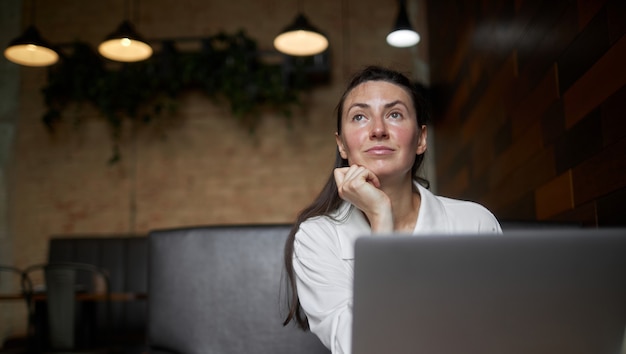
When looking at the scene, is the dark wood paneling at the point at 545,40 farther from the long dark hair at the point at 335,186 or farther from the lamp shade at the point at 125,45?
the lamp shade at the point at 125,45

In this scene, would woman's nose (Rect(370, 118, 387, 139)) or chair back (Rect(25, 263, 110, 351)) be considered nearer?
woman's nose (Rect(370, 118, 387, 139))

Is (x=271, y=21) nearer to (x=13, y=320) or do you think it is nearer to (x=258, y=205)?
(x=258, y=205)

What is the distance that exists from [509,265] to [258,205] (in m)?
4.69

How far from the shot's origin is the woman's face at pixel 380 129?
1382 mm

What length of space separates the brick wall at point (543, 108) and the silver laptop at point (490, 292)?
90 cm

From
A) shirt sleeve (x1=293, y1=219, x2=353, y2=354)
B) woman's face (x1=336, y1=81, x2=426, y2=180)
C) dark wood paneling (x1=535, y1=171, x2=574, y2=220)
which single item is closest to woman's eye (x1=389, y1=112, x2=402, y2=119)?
woman's face (x1=336, y1=81, x2=426, y2=180)

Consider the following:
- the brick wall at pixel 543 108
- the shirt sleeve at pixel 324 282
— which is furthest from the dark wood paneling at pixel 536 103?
the shirt sleeve at pixel 324 282

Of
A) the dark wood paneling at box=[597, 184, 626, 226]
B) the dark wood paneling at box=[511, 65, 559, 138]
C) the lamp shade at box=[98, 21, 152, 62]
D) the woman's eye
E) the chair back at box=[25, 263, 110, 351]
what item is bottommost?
the chair back at box=[25, 263, 110, 351]

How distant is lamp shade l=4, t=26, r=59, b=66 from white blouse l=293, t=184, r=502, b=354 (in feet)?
11.3

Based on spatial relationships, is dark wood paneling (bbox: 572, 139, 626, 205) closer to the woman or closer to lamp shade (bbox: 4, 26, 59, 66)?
the woman

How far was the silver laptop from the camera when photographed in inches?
28.6

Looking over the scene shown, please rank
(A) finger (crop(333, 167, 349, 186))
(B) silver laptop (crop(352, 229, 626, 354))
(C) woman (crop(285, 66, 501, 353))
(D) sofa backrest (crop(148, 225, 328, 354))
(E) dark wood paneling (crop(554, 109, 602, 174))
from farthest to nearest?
(D) sofa backrest (crop(148, 225, 328, 354))
(E) dark wood paneling (crop(554, 109, 602, 174))
(A) finger (crop(333, 167, 349, 186))
(C) woman (crop(285, 66, 501, 353))
(B) silver laptop (crop(352, 229, 626, 354))

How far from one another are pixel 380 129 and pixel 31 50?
3.74 meters

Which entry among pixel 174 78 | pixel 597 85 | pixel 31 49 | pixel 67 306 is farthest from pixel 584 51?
pixel 174 78
